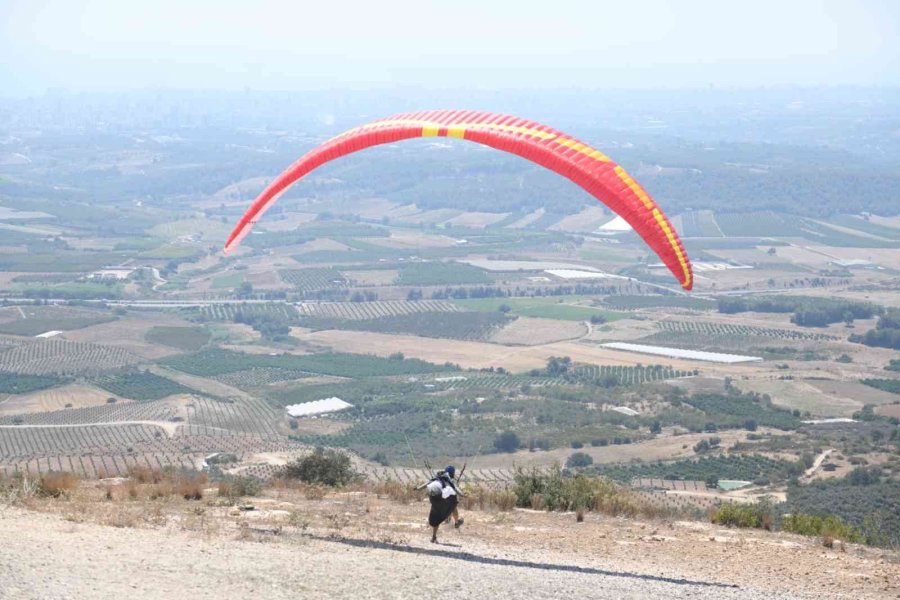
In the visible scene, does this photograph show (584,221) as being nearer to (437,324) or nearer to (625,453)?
(437,324)

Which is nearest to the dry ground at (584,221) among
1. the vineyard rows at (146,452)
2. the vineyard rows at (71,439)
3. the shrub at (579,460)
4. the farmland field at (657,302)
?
the farmland field at (657,302)

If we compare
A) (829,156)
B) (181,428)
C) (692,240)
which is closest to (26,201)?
(692,240)

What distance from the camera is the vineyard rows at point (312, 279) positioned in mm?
95125

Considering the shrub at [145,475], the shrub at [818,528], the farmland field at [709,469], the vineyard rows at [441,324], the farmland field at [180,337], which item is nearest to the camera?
the shrub at [818,528]

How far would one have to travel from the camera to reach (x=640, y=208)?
1539 cm

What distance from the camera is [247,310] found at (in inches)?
3329

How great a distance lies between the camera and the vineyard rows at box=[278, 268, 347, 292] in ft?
312

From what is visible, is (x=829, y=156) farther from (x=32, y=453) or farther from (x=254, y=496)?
(x=254, y=496)

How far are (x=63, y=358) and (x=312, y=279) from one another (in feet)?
112

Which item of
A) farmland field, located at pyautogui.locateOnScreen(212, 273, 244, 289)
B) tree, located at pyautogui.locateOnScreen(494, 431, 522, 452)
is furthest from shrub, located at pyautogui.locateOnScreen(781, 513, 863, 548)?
farmland field, located at pyautogui.locateOnScreen(212, 273, 244, 289)

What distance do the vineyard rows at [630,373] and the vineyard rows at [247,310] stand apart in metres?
26.7

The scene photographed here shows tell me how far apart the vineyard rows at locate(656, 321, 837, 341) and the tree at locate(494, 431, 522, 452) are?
107 feet

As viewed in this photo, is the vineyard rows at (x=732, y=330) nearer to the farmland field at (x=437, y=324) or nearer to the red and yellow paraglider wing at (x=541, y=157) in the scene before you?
the farmland field at (x=437, y=324)

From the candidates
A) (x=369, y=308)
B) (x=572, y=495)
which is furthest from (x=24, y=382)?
(x=572, y=495)
